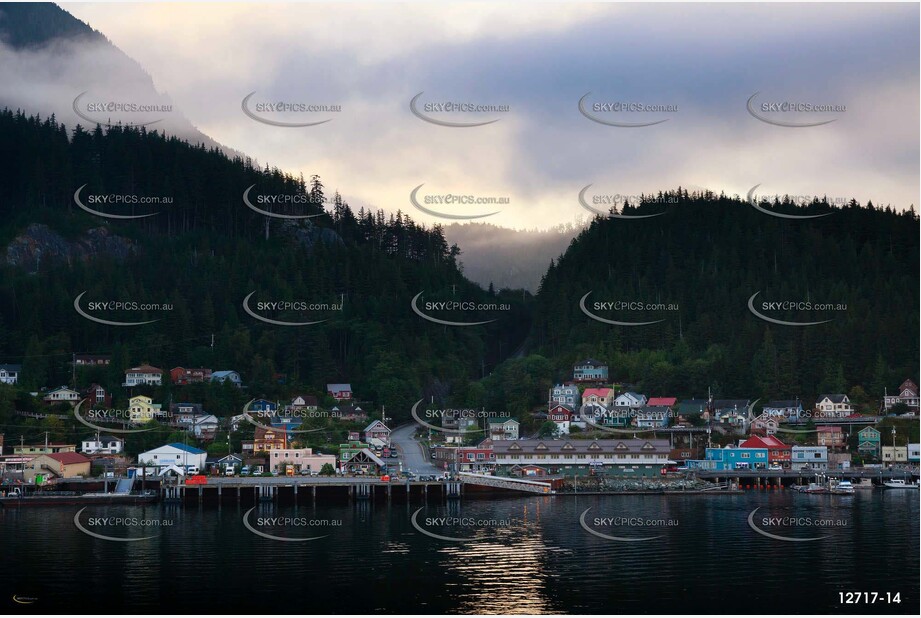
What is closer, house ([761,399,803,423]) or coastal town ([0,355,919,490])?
coastal town ([0,355,919,490])

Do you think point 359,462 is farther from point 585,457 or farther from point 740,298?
point 740,298

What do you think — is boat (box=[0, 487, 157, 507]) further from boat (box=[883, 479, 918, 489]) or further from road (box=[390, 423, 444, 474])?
boat (box=[883, 479, 918, 489])

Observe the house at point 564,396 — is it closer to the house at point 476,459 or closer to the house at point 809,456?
the house at point 476,459

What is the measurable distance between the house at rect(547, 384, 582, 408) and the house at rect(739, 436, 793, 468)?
52.5 feet

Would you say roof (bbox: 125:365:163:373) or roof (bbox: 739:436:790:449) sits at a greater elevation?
roof (bbox: 125:365:163:373)

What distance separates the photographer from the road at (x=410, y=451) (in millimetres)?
72750

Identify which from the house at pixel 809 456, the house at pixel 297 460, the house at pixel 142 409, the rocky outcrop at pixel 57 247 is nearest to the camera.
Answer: the house at pixel 297 460

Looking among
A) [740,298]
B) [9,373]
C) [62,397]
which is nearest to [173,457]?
[62,397]

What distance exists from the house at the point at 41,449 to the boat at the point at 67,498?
9349mm

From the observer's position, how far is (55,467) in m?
67.8

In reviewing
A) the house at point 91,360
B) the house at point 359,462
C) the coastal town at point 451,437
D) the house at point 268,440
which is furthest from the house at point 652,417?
the house at point 91,360

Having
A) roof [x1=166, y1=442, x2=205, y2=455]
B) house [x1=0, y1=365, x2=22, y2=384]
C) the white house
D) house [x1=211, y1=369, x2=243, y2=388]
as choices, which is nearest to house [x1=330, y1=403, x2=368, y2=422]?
house [x1=211, y1=369, x2=243, y2=388]

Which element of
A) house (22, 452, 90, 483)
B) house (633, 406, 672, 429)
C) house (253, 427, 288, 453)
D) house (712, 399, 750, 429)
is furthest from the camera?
house (633, 406, 672, 429)

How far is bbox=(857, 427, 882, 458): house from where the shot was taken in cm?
7850
